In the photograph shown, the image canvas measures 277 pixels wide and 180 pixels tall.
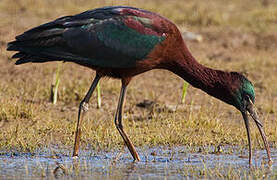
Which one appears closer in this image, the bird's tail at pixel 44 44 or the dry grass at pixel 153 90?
the bird's tail at pixel 44 44

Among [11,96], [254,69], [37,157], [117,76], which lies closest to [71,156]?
[37,157]

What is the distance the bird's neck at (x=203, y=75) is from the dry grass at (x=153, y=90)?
88cm

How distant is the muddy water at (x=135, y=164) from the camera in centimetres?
625

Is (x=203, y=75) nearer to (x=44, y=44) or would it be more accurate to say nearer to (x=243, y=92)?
(x=243, y=92)

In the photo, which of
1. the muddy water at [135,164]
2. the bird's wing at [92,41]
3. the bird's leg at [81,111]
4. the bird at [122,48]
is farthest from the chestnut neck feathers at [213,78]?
the bird's leg at [81,111]

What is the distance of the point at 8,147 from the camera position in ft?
24.0

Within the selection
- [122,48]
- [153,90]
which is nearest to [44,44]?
[122,48]

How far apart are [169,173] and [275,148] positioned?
1921mm

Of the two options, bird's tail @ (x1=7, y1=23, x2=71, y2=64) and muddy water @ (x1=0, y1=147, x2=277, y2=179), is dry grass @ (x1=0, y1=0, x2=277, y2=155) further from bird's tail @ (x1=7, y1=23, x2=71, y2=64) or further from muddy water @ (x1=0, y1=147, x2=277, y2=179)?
bird's tail @ (x1=7, y1=23, x2=71, y2=64)

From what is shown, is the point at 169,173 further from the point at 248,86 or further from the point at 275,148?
the point at 275,148

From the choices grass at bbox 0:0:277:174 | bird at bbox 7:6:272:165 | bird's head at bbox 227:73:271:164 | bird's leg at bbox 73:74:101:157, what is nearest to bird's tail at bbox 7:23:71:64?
bird at bbox 7:6:272:165

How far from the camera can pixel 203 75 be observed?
23.4ft

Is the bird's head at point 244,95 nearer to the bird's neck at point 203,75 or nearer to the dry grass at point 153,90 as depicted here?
the bird's neck at point 203,75

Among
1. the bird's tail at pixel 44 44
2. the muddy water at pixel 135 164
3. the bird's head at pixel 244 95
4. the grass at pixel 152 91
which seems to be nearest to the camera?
the muddy water at pixel 135 164
